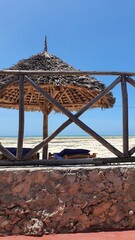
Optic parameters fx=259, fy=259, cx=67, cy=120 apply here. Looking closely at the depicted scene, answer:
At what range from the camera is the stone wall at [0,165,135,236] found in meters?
2.87

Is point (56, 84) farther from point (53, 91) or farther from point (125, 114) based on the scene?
point (125, 114)

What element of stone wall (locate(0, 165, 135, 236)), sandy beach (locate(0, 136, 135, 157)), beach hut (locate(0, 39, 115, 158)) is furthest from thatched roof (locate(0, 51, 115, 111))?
sandy beach (locate(0, 136, 135, 157))

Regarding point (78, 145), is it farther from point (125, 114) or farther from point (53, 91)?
point (125, 114)

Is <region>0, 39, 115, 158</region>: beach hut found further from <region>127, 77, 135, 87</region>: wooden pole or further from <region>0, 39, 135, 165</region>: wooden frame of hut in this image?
<region>127, 77, 135, 87</region>: wooden pole

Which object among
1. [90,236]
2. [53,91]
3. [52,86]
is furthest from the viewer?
[53,91]

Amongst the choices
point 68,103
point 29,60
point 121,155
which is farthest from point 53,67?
point 121,155

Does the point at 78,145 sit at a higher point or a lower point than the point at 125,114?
lower

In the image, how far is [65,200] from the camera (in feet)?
9.59

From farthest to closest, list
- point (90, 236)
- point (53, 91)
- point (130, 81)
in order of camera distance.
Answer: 1. point (53, 91)
2. point (130, 81)
3. point (90, 236)

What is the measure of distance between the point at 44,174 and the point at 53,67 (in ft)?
10.8

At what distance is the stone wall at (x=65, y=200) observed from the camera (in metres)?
2.87

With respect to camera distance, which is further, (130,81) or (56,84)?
(56,84)

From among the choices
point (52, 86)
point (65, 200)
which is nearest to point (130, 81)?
point (65, 200)

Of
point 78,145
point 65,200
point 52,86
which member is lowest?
point 78,145
